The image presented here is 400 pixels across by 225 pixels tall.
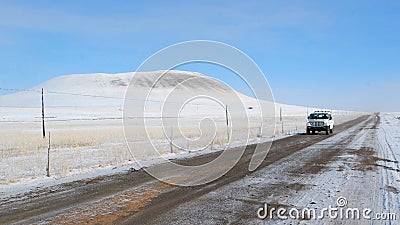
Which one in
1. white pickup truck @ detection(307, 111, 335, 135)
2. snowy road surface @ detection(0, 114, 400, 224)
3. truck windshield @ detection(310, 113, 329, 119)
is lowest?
snowy road surface @ detection(0, 114, 400, 224)

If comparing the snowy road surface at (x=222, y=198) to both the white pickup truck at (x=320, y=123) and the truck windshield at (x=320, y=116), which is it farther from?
the truck windshield at (x=320, y=116)

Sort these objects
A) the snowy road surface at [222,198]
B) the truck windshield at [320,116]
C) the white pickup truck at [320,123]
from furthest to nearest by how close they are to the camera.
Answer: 1. the truck windshield at [320,116]
2. the white pickup truck at [320,123]
3. the snowy road surface at [222,198]

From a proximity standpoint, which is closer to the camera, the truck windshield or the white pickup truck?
the white pickup truck

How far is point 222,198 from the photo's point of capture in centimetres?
847

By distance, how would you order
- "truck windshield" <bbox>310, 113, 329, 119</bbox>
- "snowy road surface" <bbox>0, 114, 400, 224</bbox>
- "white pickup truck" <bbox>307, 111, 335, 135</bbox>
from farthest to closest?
"truck windshield" <bbox>310, 113, 329, 119</bbox> < "white pickup truck" <bbox>307, 111, 335, 135</bbox> < "snowy road surface" <bbox>0, 114, 400, 224</bbox>

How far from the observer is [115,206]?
7.73 metres

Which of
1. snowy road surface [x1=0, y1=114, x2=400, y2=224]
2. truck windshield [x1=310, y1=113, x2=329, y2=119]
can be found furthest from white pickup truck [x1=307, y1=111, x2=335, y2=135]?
snowy road surface [x1=0, y1=114, x2=400, y2=224]

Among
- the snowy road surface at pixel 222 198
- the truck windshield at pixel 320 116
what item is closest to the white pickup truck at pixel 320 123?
the truck windshield at pixel 320 116

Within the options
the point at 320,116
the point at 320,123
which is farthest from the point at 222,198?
the point at 320,116

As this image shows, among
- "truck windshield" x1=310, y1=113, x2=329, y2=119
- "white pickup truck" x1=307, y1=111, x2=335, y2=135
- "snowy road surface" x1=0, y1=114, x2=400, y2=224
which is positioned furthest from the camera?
"truck windshield" x1=310, y1=113, x2=329, y2=119

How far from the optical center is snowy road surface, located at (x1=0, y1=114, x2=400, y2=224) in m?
6.84

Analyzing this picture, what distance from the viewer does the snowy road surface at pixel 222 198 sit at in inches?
269

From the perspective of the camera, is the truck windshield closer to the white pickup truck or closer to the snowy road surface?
the white pickup truck

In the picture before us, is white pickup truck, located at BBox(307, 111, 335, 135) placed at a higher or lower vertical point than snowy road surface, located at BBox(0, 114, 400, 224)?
higher
